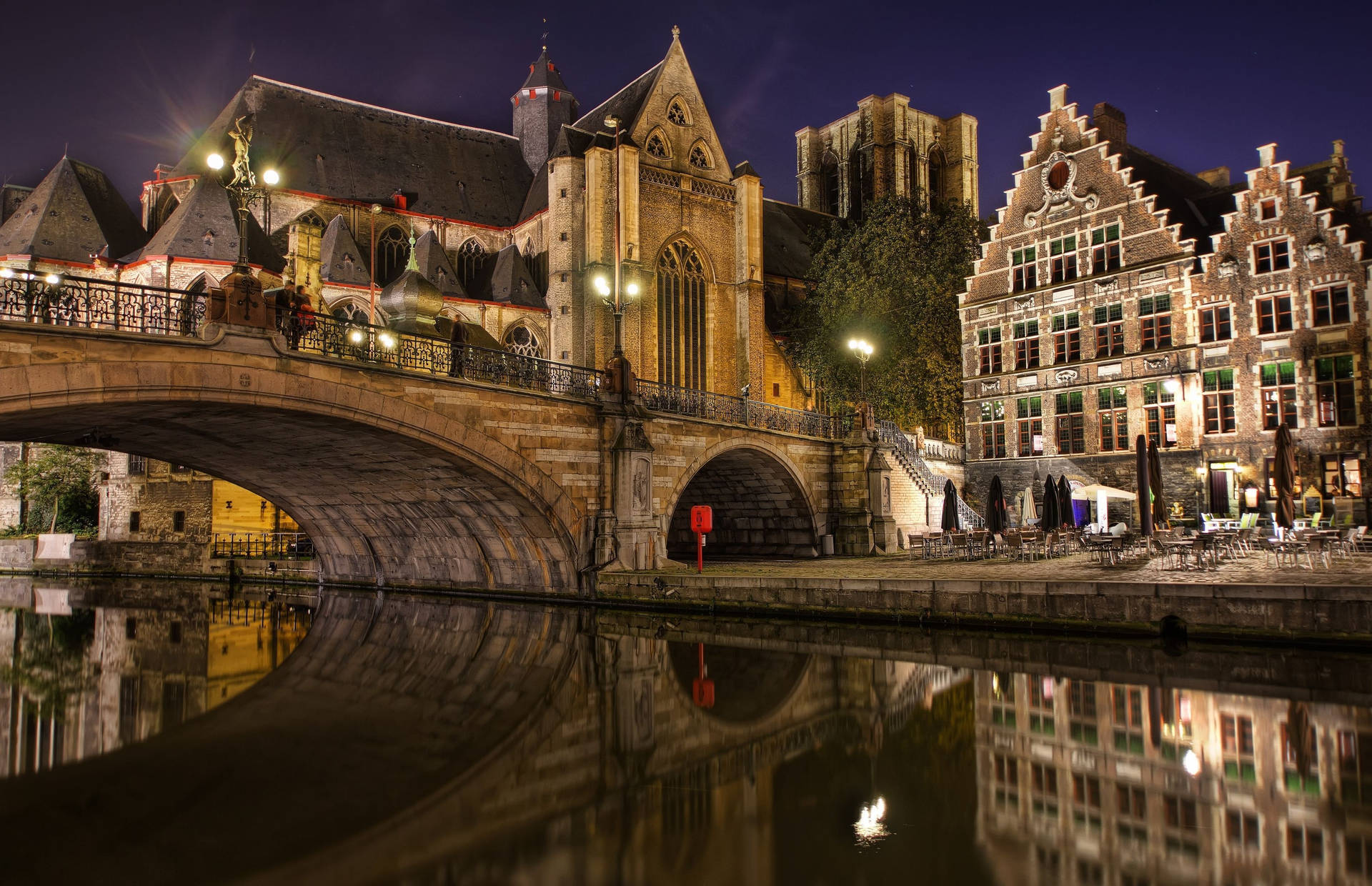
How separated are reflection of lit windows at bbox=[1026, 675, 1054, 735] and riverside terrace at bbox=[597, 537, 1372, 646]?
3218mm

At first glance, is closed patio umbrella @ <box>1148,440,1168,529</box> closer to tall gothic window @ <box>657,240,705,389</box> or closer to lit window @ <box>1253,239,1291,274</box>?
lit window @ <box>1253,239,1291,274</box>

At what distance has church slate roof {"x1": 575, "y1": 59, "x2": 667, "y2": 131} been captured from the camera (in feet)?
132

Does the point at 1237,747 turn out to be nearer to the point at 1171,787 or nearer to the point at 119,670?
the point at 1171,787

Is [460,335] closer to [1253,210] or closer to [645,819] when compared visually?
[645,819]

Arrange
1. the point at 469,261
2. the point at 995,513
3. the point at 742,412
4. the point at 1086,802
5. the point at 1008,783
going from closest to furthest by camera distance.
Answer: the point at 1086,802 < the point at 1008,783 < the point at 995,513 < the point at 742,412 < the point at 469,261

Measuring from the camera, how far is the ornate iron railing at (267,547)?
29.9m

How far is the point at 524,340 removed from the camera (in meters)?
39.0

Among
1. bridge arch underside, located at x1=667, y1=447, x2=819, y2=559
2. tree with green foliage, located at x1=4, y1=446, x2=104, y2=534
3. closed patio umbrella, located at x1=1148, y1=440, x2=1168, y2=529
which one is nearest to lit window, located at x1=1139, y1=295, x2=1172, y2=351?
closed patio umbrella, located at x1=1148, y1=440, x2=1168, y2=529

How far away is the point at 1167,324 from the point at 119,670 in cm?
2809

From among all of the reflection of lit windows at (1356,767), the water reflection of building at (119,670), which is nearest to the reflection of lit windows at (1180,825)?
the reflection of lit windows at (1356,767)

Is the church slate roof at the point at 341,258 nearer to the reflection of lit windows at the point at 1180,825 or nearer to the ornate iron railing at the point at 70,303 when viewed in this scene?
the ornate iron railing at the point at 70,303

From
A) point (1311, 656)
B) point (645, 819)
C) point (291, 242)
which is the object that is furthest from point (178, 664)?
point (291, 242)

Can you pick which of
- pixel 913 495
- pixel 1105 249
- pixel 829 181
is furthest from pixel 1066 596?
pixel 829 181

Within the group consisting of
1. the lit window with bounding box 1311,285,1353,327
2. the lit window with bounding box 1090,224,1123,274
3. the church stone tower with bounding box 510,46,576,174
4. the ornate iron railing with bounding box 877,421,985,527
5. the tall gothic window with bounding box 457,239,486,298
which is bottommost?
the ornate iron railing with bounding box 877,421,985,527
